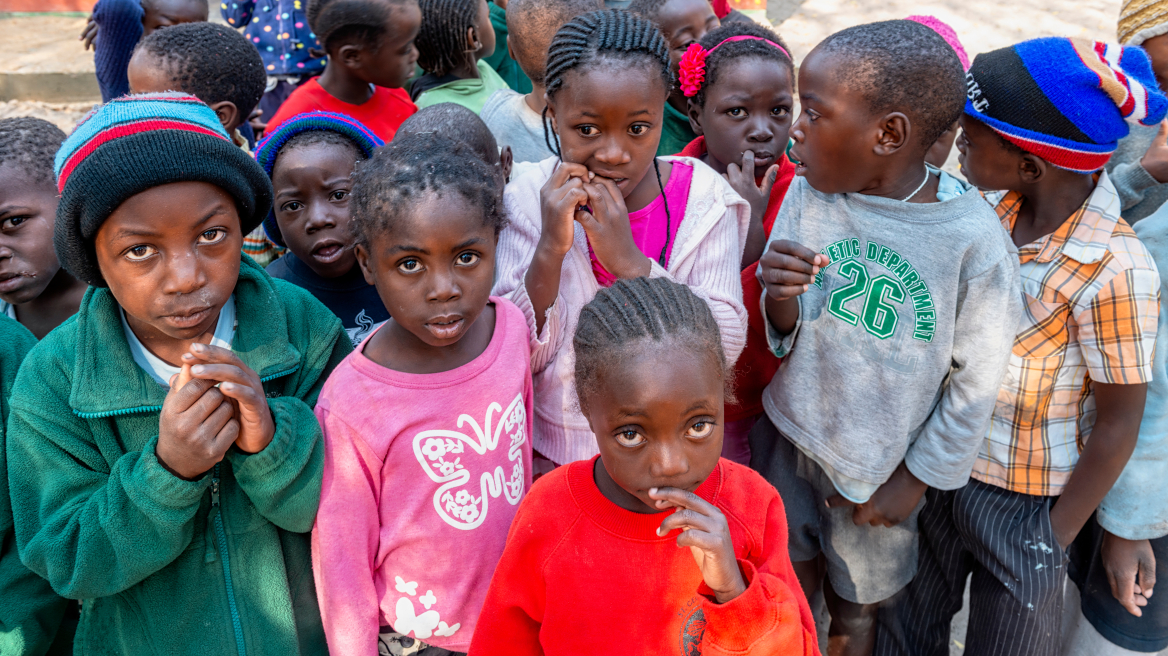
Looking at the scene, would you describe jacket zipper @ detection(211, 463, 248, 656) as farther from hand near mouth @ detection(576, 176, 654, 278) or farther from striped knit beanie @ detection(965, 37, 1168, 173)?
striped knit beanie @ detection(965, 37, 1168, 173)

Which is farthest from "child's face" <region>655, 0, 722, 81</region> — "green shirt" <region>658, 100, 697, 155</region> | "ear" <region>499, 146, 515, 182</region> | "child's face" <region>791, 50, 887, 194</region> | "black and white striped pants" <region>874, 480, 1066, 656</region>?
"black and white striped pants" <region>874, 480, 1066, 656</region>

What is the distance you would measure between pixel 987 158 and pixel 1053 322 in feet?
1.44

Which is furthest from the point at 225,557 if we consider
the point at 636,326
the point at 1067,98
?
the point at 1067,98

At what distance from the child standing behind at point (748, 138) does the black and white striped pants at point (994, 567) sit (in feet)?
1.95

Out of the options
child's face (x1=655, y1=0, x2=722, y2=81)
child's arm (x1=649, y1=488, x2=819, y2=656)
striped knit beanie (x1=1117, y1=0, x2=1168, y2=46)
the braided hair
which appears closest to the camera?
child's arm (x1=649, y1=488, x2=819, y2=656)

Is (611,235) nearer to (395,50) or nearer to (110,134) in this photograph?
(110,134)

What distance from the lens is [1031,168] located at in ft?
6.15

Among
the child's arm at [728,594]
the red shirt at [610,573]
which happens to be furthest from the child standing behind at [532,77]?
the child's arm at [728,594]

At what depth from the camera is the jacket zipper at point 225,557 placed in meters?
1.51

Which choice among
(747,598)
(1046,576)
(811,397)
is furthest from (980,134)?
(747,598)

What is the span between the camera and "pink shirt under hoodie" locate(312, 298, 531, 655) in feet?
5.05

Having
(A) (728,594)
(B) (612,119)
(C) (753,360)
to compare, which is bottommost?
(C) (753,360)

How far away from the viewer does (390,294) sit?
1.60m

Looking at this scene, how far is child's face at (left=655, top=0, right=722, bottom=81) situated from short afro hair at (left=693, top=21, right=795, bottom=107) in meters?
0.60
